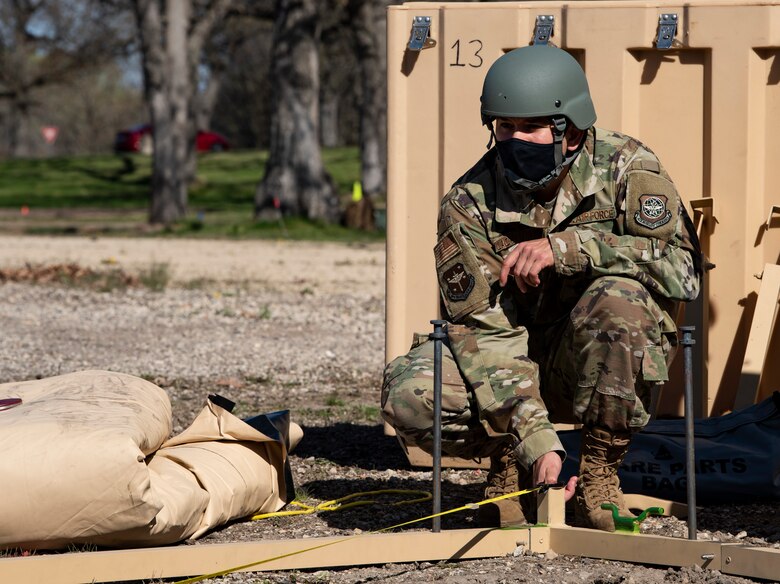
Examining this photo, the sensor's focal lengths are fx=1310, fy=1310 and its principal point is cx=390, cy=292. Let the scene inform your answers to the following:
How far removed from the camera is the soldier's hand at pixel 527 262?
3787 millimetres

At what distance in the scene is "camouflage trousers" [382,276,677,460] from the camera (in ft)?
12.4

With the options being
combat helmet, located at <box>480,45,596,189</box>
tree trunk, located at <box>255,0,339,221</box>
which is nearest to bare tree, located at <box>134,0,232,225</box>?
tree trunk, located at <box>255,0,339,221</box>

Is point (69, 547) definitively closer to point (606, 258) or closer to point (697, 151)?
point (606, 258)

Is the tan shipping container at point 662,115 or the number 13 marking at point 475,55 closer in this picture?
the tan shipping container at point 662,115

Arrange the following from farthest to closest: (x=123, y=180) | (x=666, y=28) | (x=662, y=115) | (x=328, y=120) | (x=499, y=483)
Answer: (x=328, y=120) → (x=123, y=180) → (x=662, y=115) → (x=666, y=28) → (x=499, y=483)

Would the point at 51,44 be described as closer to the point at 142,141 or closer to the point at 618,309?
the point at 142,141

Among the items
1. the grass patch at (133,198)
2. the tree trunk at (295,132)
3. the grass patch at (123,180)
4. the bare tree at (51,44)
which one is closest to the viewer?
the grass patch at (133,198)

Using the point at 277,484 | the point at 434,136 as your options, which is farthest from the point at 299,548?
the point at 434,136

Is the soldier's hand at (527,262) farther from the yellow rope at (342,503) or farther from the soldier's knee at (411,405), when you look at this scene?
the yellow rope at (342,503)

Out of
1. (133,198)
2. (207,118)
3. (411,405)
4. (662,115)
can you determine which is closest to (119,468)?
(411,405)

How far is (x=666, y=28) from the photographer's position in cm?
484

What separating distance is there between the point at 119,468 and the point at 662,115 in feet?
8.30

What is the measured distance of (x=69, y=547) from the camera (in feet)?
11.9

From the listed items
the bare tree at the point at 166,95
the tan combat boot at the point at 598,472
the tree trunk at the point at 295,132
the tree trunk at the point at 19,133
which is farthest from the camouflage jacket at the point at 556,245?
the tree trunk at the point at 19,133
